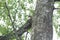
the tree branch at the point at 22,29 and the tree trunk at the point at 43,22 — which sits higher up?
the tree trunk at the point at 43,22

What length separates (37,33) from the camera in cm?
270

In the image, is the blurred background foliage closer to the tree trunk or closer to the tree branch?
the tree branch

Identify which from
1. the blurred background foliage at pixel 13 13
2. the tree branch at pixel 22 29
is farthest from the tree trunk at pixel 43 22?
the blurred background foliage at pixel 13 13

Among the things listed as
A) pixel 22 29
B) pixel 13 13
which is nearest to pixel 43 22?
pixel 22 29

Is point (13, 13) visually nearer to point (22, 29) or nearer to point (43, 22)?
point (22, 29)

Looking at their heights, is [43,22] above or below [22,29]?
above

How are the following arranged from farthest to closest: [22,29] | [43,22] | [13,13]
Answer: [13,13], [22,29], [43,22]

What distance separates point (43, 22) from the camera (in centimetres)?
275

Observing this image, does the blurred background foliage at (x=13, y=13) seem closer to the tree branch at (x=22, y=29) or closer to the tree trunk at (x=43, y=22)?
the tree branch at (x=22, y=29)

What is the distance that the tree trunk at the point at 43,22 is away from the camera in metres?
2.70

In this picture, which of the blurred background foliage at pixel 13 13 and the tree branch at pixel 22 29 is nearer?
the tree branch at pixel 22 29

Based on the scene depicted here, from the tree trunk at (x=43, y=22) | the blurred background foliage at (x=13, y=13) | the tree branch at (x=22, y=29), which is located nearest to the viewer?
the tree trunk at (x=43, y=22)

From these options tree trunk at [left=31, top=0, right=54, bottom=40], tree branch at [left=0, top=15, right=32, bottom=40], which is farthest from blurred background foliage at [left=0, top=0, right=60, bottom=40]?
tree trunk at [left=31, top=0, right=54, bottom=40]

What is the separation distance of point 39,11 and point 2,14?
126 centimetres
